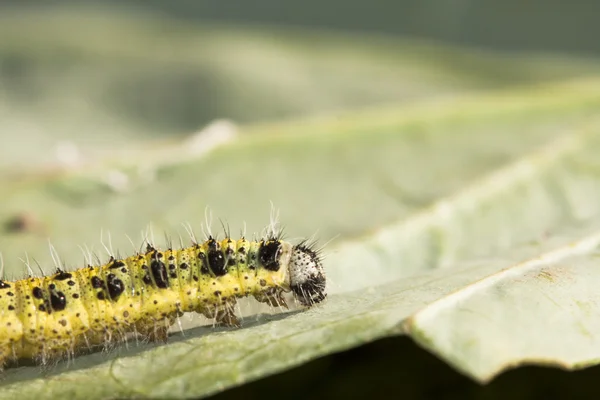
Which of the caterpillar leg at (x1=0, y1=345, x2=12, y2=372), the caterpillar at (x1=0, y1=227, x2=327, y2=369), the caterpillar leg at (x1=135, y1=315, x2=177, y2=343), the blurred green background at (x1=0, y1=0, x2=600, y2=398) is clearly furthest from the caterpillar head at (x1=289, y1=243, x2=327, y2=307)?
the blurred green background at (x1=0, y1=0, x2=600, y2=398)

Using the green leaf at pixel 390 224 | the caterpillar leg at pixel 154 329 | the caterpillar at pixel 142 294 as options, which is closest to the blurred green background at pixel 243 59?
the green leaf at pixel 390 224

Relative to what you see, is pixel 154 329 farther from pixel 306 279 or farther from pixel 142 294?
pixel 306 279

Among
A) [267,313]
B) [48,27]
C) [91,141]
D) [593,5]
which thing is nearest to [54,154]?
[91,141]

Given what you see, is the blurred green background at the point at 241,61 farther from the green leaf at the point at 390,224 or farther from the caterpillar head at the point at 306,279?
the caterpillar head at the point at 306,279

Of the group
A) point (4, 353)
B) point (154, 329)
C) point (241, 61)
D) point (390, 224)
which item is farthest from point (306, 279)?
point (241, 61)

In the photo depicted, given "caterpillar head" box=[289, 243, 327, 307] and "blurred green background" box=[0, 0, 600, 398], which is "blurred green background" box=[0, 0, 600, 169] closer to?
"blurred green background" box=[0, 0, 600, 398]

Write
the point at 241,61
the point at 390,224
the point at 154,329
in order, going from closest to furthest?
the point at 154,329 < the point at 390,224 < the point at 241,61
